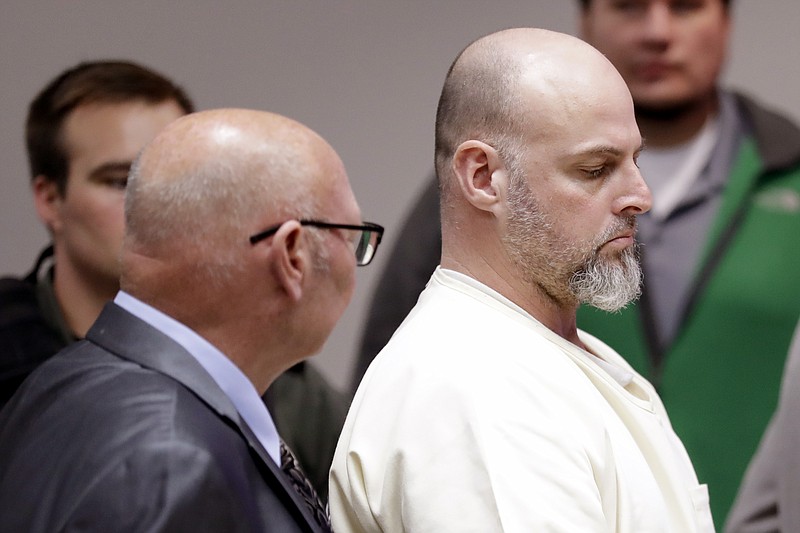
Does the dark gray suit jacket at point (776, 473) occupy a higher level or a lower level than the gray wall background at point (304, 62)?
lower

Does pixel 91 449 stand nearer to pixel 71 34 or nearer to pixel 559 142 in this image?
pixel 559 142

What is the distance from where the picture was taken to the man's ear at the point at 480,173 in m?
1.42

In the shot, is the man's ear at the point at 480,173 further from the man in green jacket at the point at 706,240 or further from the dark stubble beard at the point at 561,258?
the man in green jacket at the point at 706,240

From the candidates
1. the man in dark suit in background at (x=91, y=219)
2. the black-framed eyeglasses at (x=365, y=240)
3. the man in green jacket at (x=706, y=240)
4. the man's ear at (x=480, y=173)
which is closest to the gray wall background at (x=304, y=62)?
the man in green jacket at (x=706, y=240)

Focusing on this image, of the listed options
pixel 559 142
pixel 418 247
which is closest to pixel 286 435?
pixel 418 247

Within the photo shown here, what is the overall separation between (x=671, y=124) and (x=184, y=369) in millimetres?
1597

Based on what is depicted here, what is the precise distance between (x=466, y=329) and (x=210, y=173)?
13.1 inches

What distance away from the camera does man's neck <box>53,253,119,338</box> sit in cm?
228

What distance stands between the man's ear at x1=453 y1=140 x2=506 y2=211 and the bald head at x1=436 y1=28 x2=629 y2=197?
1 centimetres

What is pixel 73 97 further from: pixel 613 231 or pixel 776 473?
pixel 776 473

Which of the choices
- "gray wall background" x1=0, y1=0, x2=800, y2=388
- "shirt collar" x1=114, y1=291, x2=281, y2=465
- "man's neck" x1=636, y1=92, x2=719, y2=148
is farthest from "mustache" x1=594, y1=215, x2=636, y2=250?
"gray wall background" x1=0, y1=0, x2=800, y2=388

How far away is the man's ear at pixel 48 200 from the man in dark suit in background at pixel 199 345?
3.16 ft

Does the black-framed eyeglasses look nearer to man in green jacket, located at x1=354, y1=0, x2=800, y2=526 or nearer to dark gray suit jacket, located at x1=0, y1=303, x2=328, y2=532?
dark gray suit jacket, located at x1=0, y1=303, x2=328, y2=532

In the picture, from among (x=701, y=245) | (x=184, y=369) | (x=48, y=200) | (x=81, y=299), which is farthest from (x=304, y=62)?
(x=184, y=369)
